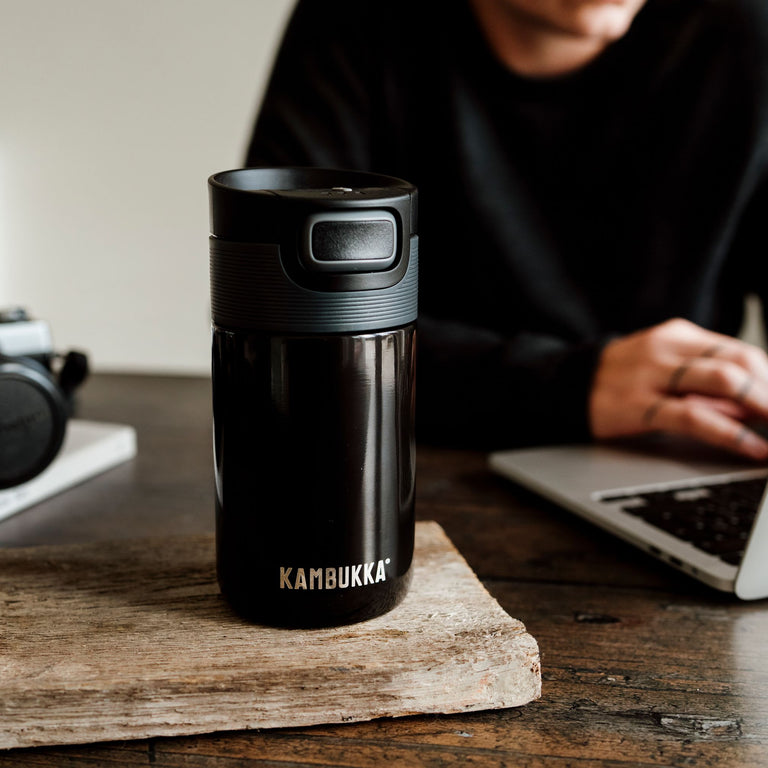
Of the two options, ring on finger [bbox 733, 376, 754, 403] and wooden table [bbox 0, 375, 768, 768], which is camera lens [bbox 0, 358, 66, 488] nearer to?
wooden table [bbox 0, 375, 768, 768]

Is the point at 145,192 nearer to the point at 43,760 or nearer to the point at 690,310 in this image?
the point at 690,310

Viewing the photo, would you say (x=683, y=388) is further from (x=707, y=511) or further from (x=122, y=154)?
(x=122, y=154)

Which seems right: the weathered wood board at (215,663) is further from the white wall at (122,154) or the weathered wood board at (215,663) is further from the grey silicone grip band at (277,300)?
the white wall at (122,154)

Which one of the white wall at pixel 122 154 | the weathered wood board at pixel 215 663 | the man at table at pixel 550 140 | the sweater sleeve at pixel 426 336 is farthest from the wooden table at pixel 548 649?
the white wall at pixel 122 154

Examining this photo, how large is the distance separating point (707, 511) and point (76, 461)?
520 millimetres

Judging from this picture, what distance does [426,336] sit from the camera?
3.39 feet

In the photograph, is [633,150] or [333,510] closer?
[333,510]

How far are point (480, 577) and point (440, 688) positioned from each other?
0.17 m

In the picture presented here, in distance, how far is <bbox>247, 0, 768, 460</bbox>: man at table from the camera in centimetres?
110

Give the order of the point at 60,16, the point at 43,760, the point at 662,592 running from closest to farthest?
1. the point at 43,760
2. the point at 662,592
3. the point at 60,16

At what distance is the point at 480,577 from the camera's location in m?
0.57

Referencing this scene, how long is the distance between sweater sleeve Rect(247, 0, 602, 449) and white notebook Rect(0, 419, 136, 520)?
0.32m

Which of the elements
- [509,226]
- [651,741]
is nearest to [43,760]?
[651,741]

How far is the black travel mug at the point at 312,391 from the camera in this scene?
38 cm
